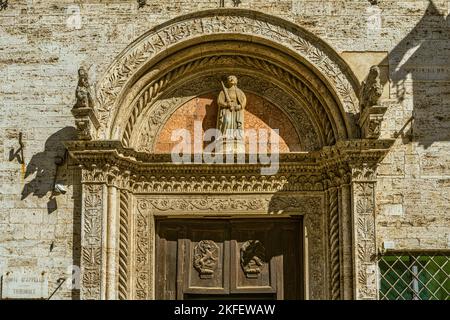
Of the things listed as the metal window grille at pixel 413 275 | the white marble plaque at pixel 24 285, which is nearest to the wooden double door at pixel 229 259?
the metal window grille at pixel 413 275

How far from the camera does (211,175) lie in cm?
1496

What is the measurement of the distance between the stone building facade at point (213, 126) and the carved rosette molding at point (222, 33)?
2 centimetres

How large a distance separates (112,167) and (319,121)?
3.16 meters

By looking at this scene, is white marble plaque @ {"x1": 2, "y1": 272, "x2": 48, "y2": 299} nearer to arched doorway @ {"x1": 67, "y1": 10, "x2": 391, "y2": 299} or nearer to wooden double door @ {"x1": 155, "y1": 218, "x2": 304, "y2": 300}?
arched doorway @ {"x1": 67, "y1": 10, "x2": 391, "y2": 299}

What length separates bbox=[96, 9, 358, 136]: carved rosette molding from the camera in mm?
14781

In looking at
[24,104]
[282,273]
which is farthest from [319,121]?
[24,104]

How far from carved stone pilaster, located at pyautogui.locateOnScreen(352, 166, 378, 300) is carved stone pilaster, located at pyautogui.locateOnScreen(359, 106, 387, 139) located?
0.51 meters

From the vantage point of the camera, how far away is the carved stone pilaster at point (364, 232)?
14.0 meters

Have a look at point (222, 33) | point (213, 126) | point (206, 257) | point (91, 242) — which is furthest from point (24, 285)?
point (222, 33)

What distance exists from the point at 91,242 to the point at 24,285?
113 centimetres

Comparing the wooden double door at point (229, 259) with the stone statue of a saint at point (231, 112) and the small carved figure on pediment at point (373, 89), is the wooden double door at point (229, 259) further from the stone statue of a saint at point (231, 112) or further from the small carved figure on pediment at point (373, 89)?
the small carved figure on pediment at point (373, 89)

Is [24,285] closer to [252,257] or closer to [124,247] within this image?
[124,247]
